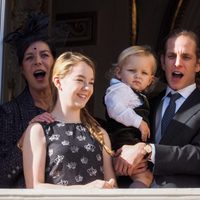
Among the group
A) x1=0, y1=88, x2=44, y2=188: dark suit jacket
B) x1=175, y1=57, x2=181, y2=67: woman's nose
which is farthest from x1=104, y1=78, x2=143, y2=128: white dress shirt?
x1=0, y1=88, x2=44, y2=188: dark suit jacket

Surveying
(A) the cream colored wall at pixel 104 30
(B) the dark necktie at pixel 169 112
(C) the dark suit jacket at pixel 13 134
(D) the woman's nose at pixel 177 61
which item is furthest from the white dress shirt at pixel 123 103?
(A) the cream colored wall at pixel 104 30

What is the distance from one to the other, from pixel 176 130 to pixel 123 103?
11.6 inches

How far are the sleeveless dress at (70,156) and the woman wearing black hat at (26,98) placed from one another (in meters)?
0.29

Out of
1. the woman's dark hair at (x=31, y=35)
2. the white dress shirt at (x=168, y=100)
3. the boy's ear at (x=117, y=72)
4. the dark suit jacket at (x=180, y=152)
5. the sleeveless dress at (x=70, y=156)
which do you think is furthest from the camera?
the woman's dark hair at (x=31, y=35)

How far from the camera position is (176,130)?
4.47 metres

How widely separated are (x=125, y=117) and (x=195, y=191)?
75cm

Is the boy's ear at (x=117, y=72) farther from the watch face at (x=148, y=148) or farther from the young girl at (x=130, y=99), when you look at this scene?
the watch face at (x=148, y=148)

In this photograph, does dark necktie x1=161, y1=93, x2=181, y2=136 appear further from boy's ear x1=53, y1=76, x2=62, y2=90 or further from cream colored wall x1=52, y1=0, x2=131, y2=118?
cream colored wall x1=52, y1=0, x2=131, y2=118

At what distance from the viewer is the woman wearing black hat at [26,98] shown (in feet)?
14.7

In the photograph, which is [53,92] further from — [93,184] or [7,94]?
[7,94]

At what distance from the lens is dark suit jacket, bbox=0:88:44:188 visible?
447cm

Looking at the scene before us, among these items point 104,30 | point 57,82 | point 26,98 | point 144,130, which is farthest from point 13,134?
point 104,30

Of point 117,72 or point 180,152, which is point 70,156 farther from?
point 117,72

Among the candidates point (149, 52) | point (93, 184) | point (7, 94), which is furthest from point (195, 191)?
point (7, 94)
